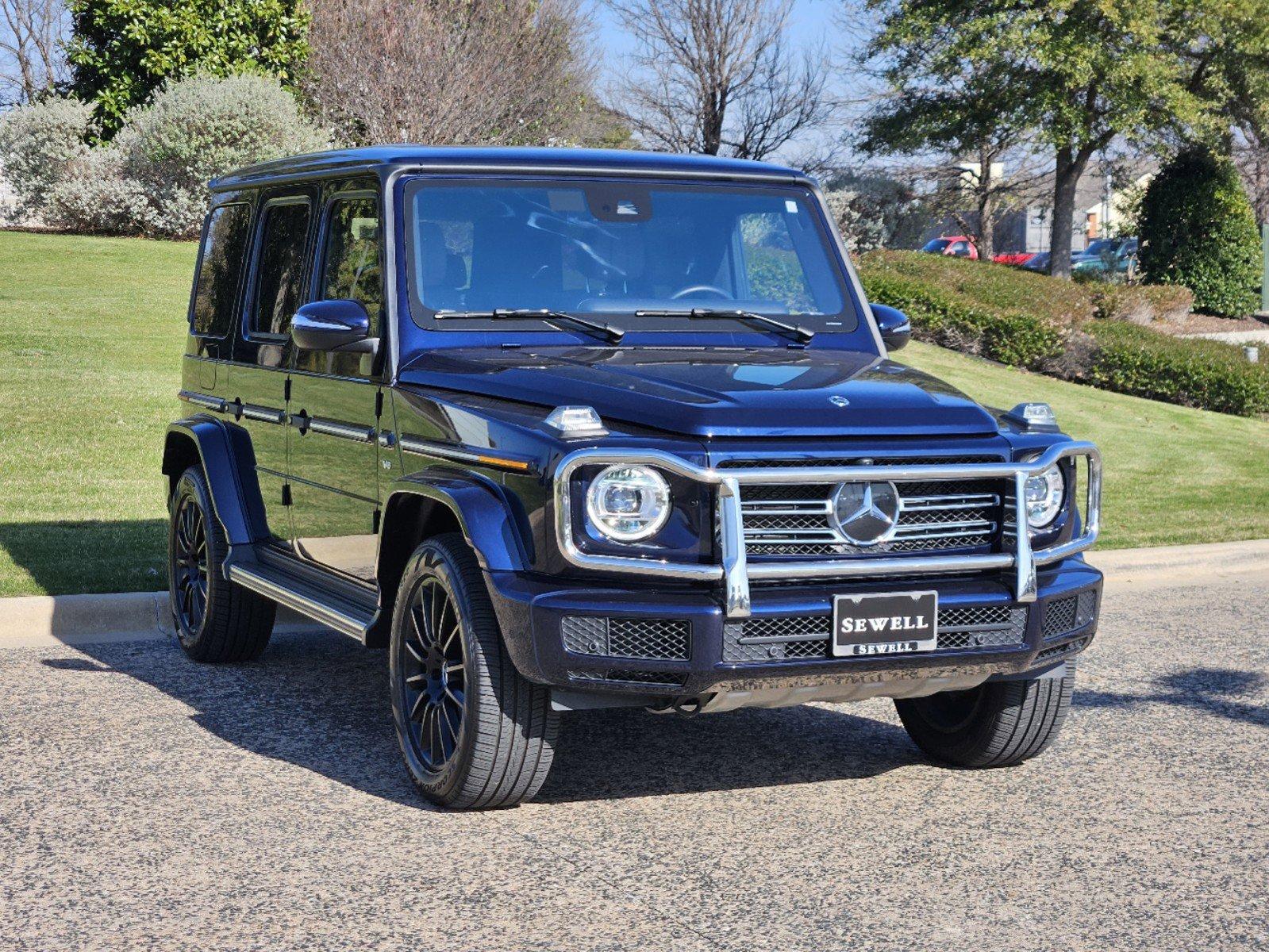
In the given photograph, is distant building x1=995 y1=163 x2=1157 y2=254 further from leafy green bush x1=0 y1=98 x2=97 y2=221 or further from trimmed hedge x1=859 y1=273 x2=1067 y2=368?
leafy green bush x1=0 y1=98 x2=97 y2=221

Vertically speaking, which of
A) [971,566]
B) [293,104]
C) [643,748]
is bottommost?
[643,748]

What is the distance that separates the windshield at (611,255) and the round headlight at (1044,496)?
1.26m

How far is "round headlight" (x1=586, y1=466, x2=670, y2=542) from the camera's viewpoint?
451 centimetres

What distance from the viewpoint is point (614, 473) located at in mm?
4520

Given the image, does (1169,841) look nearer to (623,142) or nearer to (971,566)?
(971,566)

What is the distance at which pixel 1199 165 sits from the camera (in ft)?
96.7

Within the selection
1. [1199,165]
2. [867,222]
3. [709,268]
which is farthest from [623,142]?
[709,268]

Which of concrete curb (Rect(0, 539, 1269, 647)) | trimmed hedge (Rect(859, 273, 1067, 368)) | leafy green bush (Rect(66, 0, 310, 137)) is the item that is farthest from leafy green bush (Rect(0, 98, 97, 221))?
concrete curb (Rect(0, 539, 1269, 647))

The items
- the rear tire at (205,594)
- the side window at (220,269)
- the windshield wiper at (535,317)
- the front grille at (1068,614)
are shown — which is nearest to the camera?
the front grille at (1068,614)

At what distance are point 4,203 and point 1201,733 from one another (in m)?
26.2

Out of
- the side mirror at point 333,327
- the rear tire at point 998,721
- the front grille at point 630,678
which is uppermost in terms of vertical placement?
the side mirror at point 333,327

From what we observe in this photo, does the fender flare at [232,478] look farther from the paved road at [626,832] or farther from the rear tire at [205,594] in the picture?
the paved road at [626,832]

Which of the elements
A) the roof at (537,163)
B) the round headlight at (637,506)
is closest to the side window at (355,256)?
the roof at (537,163)

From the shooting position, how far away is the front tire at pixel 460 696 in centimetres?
477
